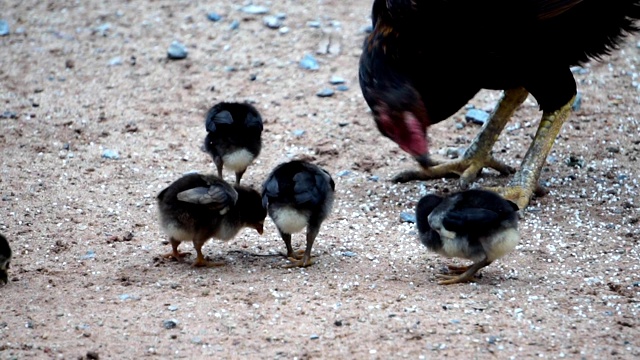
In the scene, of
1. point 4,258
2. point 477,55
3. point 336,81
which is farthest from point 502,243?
point 336,81

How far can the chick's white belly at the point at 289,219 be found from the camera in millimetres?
4906

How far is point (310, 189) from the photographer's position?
16.2 feet

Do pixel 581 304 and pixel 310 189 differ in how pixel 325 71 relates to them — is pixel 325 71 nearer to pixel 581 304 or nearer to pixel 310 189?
pixel 310 189

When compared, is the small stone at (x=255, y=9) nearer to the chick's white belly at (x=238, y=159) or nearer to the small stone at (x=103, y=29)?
the small stone at (x=103, y=29)

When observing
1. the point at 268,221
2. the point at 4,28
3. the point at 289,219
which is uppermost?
the point at 289,219

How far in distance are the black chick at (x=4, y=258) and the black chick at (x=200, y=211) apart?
32.1 inches

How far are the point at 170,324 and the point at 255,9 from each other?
503cm

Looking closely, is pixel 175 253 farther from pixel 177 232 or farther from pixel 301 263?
pixel 301 263

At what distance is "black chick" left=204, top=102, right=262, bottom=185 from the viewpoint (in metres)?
5.99

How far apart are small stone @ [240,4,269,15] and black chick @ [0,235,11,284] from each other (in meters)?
4.55

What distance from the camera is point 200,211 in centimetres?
491

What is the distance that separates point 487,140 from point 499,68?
0.88 m

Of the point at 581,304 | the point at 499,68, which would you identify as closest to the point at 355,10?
the point at 499,68

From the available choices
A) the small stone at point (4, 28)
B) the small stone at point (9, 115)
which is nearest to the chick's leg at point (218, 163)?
the small stone at point (9, 115)
